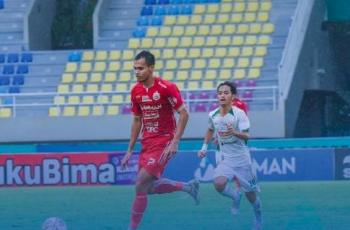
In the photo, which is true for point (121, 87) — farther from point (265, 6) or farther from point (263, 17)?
point (265, 6)

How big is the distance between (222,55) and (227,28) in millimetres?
945

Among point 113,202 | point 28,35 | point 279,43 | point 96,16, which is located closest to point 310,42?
point 279,43

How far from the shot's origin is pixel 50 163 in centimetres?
1783

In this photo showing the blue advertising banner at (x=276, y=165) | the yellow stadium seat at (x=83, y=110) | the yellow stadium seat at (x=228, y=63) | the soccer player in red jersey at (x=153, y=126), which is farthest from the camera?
the yellow stadium seat at (x=228, y=63)

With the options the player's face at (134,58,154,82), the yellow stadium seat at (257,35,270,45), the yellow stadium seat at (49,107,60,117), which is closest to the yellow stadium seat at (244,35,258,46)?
the yellow stadium seat at (257,35,270,45)

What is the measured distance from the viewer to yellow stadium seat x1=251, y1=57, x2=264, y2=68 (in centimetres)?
2511

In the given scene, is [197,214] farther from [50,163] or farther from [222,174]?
[50,163]

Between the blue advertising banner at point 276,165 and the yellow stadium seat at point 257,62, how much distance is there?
22.9ft

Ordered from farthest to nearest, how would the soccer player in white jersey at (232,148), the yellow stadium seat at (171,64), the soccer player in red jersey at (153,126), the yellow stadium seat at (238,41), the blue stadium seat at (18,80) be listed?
the blue stadium seat at (18,80)
the yellow stadium seat at (238,41)
the yellow stadium seat at (171,64)
the soccer player in white jersey at (232,148)
the soccer player in red jersey at (153,126)

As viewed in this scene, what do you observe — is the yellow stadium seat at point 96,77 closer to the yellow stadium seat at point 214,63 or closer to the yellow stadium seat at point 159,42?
the yellow stadium seat at point 159,42

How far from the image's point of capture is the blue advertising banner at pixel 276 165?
59.5ft

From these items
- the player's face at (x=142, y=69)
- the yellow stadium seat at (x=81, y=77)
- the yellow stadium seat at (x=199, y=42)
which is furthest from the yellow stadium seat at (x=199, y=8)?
the player's face at (x=142, y=69)

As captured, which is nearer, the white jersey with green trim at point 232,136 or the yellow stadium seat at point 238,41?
the white jersey with green trim at point 232,136

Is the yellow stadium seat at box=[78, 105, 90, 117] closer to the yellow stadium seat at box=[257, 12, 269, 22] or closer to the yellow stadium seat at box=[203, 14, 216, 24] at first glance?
the yellow stadium seat at box=[203, 14, 216, 24]
